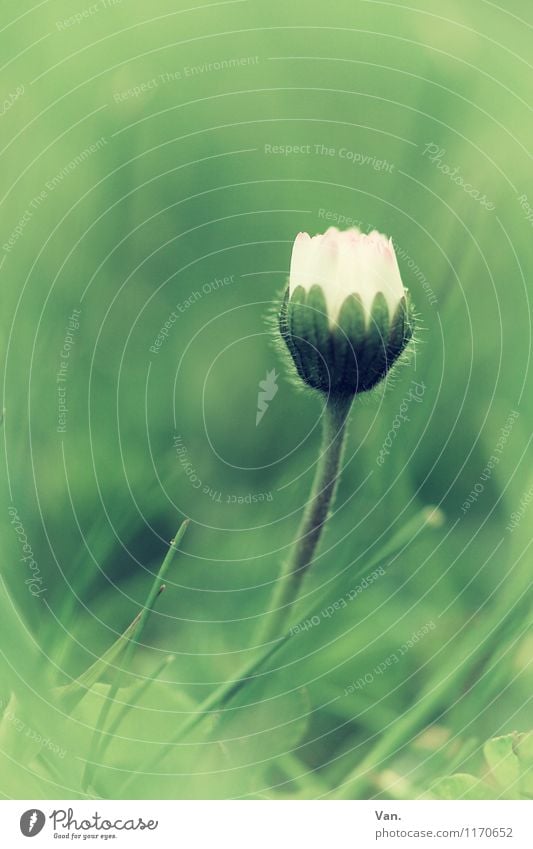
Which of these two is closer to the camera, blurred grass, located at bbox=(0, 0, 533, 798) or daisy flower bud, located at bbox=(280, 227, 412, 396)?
daisy flower bud, located at bbox=(280, 227, 412, 396)

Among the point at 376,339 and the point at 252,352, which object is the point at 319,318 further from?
the point at 252,352

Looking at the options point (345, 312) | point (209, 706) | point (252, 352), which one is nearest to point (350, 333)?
point (345, 312)

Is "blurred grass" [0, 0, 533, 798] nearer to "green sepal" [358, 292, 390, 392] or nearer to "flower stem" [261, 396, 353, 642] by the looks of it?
"flower stem" [261, 396, 353, 642]

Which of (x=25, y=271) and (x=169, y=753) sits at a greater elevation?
(x=25, y=271)

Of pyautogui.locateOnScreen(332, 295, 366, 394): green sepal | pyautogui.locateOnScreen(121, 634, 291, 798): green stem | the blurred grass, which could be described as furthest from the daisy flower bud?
pyautogui.locateOnScreen(121, 634, 291, 798): green stem

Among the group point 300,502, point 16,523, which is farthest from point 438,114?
point 16,523

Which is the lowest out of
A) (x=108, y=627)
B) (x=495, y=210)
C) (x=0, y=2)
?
(x=108, y=627)
